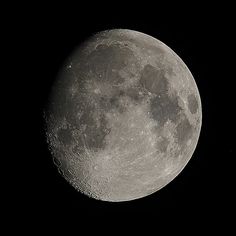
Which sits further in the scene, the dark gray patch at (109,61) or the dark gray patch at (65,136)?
the dark gray patch at (65,136)

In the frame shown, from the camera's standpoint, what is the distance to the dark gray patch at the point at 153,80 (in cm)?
523

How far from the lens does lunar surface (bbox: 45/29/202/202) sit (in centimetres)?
517

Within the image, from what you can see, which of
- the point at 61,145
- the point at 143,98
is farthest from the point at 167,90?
the point at 61,145

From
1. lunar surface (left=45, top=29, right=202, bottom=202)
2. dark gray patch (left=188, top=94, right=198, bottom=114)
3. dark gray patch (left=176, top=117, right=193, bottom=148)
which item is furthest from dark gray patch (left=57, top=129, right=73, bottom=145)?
dark gray patch (left=188, top=94, right=198, bottom=114)

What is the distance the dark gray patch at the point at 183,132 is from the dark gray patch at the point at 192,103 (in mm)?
185

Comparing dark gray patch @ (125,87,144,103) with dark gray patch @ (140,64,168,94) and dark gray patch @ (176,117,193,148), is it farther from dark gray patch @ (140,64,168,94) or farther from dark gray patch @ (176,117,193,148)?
dark gray patch @ (176,117,193,148)

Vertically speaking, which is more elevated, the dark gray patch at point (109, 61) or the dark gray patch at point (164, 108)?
the dark gray patch at point (109, 61)

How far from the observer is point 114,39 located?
18.2 ft

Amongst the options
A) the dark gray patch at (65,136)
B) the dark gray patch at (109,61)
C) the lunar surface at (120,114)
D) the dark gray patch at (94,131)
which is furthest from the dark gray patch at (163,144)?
the dark gray patch at (65,136)

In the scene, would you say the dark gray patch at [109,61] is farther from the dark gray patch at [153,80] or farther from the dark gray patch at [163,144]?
the dark gray patch at [163,144]

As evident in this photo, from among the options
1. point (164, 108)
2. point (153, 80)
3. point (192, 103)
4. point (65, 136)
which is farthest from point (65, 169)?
point (192, 103)

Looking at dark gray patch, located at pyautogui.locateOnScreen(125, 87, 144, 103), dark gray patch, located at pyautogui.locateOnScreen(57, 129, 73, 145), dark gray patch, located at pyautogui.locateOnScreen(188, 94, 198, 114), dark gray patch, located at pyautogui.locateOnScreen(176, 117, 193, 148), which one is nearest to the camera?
dark gray patch, located at pyautogui.locateOnScreen(125, 87, 144, 103)

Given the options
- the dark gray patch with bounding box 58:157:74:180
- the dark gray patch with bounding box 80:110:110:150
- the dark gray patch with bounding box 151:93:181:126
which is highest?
the dark gray patch with bounding box 151:93:181:126

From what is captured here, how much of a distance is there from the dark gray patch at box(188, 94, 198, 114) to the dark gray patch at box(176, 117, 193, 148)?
19 centimetres
